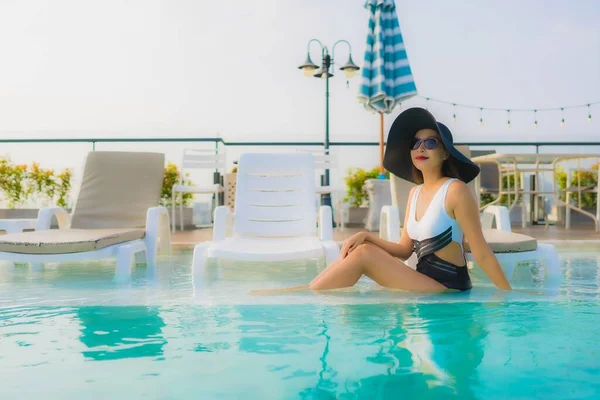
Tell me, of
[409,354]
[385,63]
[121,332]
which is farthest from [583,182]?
[121,332]

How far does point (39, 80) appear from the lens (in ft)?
39.1

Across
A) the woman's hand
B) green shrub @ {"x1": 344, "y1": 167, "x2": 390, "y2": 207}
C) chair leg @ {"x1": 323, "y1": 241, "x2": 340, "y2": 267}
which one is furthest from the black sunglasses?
green shrub @ {"x1": 344, "y1": 167, "x2": 390, "y2": 207}

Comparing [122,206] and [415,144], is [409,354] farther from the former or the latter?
[122,206]

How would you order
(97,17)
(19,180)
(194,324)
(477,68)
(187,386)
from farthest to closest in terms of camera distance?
(477,68) < (97,17) < (19,180) < (194,324) < (187,386)

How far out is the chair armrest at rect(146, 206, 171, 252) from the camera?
463cm

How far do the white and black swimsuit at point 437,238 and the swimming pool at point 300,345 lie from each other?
98 mm

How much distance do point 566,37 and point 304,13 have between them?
505 centimetres

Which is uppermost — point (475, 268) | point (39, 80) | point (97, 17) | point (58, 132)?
point (97, 17)

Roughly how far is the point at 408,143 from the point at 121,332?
1.61 m

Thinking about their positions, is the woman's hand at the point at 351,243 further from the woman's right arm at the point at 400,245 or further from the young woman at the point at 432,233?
the woman's right arm at the point at 400,245

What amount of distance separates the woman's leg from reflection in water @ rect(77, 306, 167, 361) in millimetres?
825

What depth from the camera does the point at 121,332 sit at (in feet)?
7.64

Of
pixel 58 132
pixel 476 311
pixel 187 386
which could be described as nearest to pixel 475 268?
pixel 476 311

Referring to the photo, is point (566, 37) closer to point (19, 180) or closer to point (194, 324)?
point (19, 180)
